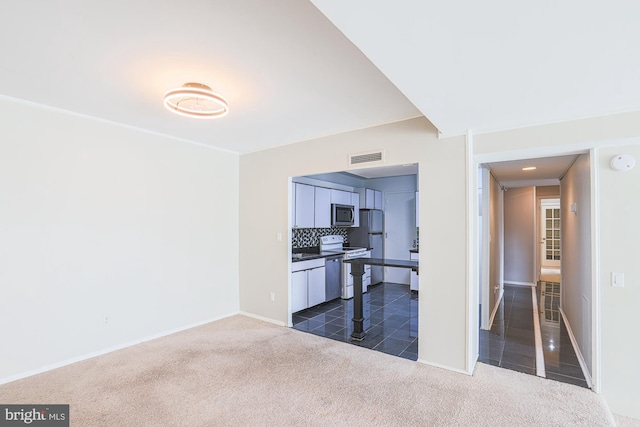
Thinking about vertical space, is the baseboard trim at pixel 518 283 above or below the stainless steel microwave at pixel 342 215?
below

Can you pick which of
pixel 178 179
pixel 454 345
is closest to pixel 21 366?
pixel 178 179

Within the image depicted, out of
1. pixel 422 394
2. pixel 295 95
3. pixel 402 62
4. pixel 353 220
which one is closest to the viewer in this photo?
pixel 402 62

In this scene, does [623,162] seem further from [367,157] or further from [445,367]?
[445,367]

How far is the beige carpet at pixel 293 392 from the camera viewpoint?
7.43 ft

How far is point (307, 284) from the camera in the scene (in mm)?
4957

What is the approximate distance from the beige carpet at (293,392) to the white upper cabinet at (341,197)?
310 cm

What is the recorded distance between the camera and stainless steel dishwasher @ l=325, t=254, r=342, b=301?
17.7ft

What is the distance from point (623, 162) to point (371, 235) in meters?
4.69

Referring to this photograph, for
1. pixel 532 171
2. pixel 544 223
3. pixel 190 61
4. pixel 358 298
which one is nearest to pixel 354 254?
pixel 358 298

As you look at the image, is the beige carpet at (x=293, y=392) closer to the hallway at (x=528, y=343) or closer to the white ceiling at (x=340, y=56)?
the hallway at (x=528, y=343)

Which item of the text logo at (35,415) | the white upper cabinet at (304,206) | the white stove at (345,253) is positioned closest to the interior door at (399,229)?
the white stove at (345,253)

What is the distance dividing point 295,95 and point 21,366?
3588mm

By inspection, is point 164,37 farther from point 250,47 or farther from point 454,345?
point 454,345

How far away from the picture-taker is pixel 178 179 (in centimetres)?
416
